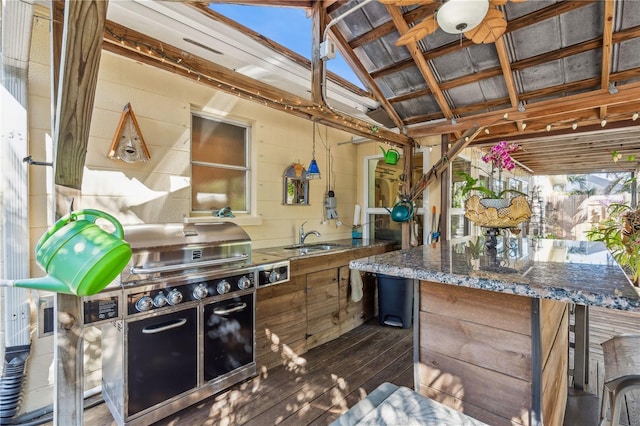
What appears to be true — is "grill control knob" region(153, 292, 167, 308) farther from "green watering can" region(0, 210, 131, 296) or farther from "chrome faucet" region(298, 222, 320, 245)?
"chrome faucet" region(298, 222, 320, 245)

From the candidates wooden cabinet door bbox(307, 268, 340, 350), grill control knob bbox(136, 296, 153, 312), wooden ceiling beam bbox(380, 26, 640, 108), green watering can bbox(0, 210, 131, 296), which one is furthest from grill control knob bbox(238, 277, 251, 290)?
wooden ceiling beam bbox(380, 26, 640, 108)

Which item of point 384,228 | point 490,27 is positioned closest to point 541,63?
point 490,27

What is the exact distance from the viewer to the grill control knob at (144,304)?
1.87 m

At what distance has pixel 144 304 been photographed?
1889 millimetres

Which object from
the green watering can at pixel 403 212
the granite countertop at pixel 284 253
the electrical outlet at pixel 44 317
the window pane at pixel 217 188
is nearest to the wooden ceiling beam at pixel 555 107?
the green watering can at pixel 403 212

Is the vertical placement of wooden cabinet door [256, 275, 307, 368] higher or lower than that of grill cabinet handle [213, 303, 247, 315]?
lower

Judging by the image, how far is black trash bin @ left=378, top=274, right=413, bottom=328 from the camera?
12.0ft

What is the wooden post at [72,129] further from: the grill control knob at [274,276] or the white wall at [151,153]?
the grill control knob at [274,276]

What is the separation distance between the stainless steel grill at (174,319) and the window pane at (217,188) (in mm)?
551

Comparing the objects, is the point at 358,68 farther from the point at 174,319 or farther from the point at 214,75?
the point at 174,319

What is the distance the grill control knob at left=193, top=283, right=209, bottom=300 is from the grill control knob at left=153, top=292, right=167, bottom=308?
0.63 ft

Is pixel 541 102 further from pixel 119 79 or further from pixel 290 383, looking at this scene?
pixel 119 79

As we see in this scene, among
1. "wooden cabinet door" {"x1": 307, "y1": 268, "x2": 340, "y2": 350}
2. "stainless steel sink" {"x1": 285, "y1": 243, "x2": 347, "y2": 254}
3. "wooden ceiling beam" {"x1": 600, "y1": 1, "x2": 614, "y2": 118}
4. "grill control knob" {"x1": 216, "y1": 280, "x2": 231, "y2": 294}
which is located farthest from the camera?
"stainless steel sink" {"x1": 285, "y1": 243, "x2": 347, "y2": 254}

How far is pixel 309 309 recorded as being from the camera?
3043 millimetres
